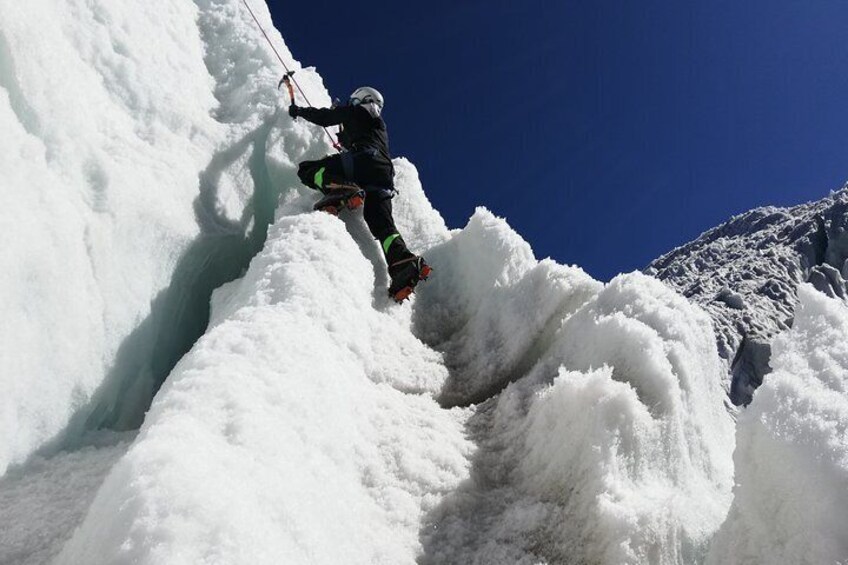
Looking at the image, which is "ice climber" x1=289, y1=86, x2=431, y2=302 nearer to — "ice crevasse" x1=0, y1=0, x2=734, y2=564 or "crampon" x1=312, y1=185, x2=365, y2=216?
"crampon" x1=312, y1=185, x2=365, y2=216

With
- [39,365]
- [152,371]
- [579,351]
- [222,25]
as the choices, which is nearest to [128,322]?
[152,371]

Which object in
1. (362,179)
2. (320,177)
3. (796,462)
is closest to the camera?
(796,462)

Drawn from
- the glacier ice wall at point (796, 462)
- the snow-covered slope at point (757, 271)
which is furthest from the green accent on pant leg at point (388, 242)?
the snow-covered slope at point (757, 271)

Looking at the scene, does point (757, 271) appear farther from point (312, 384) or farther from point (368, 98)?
point (312, 384)

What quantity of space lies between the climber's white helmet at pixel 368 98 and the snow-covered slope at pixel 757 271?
36262mm

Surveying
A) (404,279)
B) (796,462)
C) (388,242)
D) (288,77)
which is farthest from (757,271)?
(796,462)

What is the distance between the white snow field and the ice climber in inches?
11.0

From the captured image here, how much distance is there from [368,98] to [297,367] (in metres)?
5.10

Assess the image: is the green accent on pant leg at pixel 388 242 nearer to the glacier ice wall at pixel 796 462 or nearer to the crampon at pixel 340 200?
the crampon at pixel 340 200

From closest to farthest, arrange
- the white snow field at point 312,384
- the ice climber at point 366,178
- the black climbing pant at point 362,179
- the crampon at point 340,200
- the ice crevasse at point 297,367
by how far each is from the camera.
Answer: the white snow field at point 312,384 < the ice crevasse at point 297,367 < the ice climber at point 366,178 < the crampon at point 340,200 < the black climbing pant at point 362,179

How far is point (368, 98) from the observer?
8039mm

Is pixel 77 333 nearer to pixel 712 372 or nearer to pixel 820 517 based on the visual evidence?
pixel 820 517

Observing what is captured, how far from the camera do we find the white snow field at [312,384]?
2934 mm

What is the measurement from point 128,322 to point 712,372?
4.73 meters
